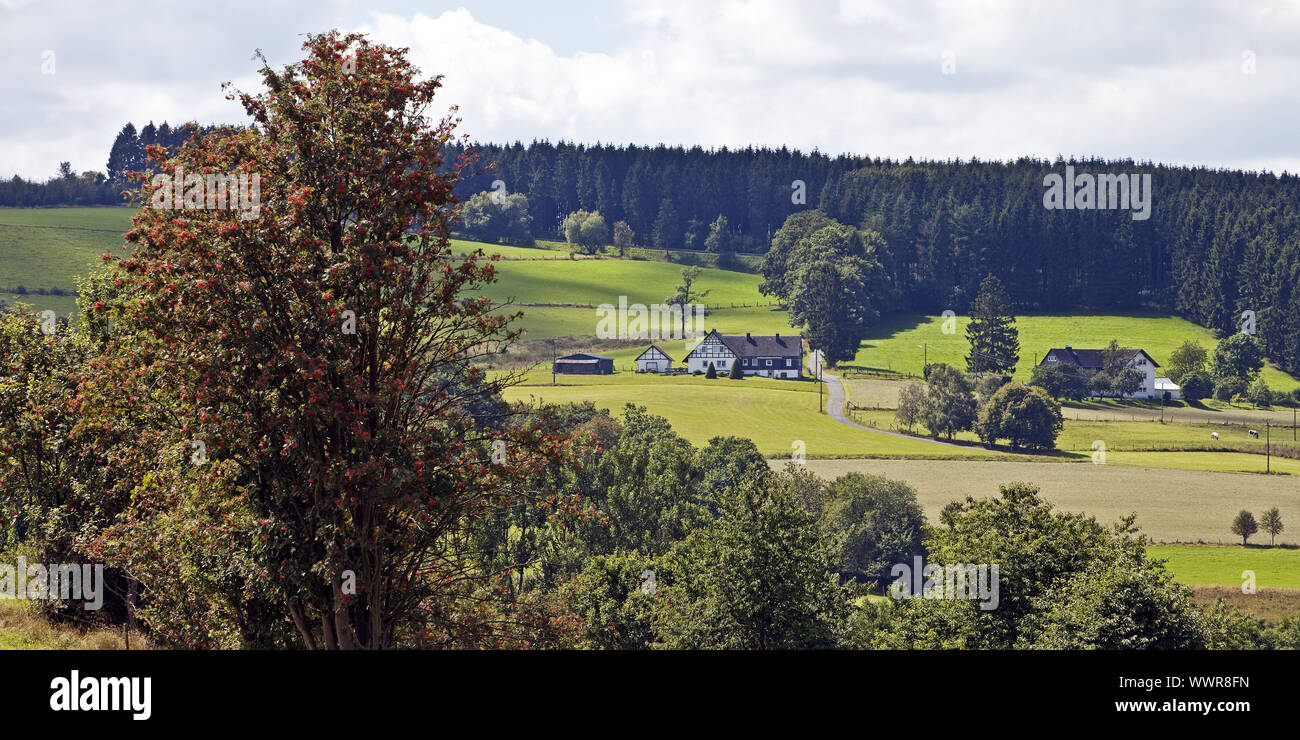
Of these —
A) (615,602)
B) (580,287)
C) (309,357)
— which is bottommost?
(615,602)

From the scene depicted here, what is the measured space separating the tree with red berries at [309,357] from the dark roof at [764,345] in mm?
140982

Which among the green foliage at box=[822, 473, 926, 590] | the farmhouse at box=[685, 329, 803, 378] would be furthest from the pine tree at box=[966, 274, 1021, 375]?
the green foliage at box=[822, 473, 926, 590]

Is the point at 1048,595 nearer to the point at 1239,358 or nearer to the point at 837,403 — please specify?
the point at 837,403

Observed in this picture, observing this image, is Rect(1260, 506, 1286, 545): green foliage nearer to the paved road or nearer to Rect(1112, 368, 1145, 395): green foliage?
the paved road

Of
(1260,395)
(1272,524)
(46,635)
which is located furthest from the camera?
(1260,395)

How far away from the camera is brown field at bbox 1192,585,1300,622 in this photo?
63.2 meters

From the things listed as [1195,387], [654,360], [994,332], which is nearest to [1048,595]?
[654,360]

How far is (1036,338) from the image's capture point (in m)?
176

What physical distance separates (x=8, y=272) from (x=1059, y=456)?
433 ft

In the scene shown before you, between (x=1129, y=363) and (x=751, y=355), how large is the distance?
169 feet

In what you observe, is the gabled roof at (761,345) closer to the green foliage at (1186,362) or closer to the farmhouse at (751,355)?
the farmhouse at (751,355)

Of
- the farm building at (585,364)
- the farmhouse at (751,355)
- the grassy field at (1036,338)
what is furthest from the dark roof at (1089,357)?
the farm building at (585,364)

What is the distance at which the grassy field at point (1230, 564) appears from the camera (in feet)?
230

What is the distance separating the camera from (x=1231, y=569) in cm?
7294
